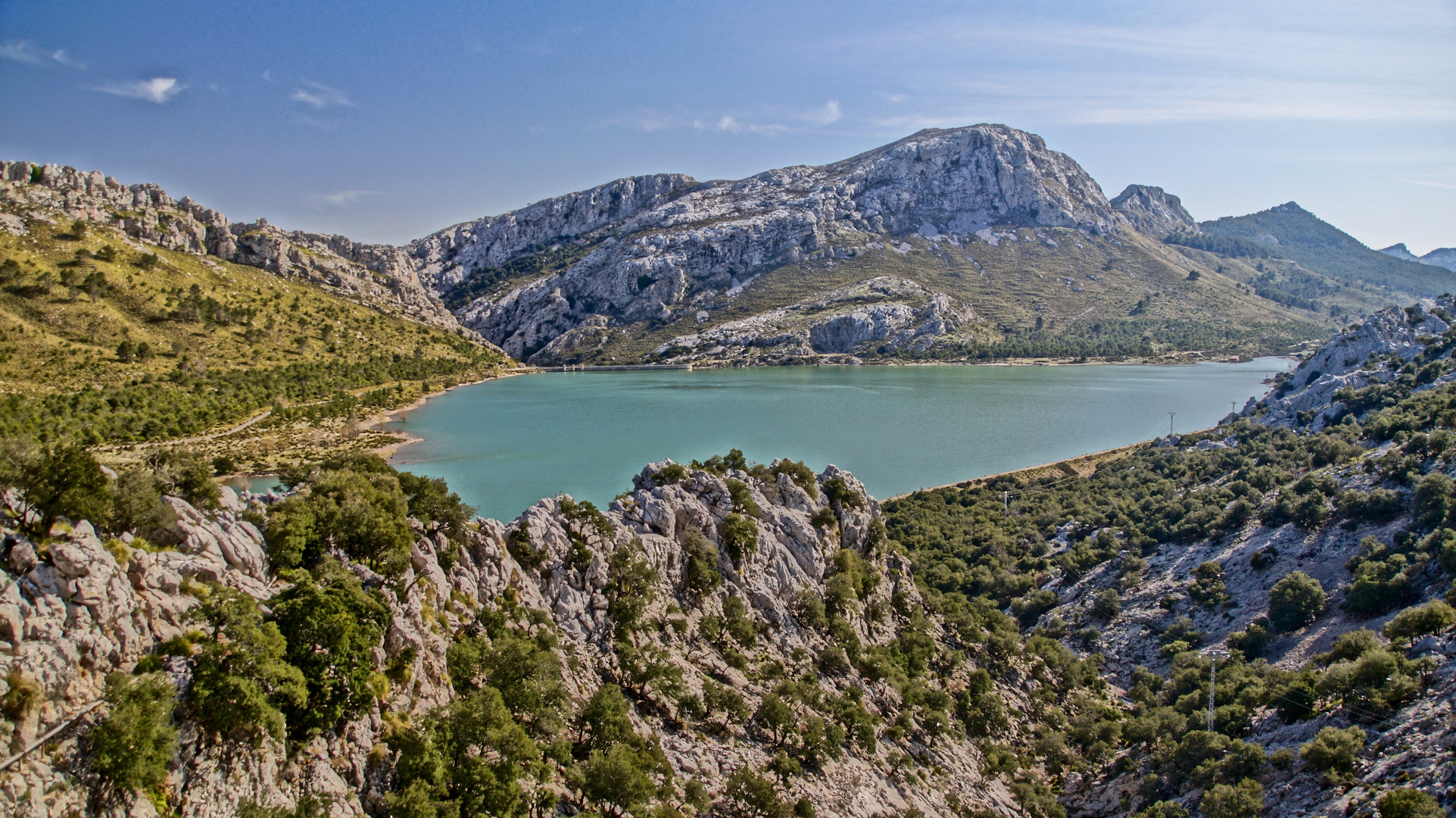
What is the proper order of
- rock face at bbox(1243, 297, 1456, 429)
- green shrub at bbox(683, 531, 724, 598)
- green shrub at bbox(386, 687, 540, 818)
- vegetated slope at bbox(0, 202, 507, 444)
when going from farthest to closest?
rock face at bbox(1243, 297, 1456, 429) < vegetated slope at bbox(0, 202, 507, 444) < green shrub at bbox(683, 531, 724, 598) < green shrub at bbox(386, 687, 540, 818)

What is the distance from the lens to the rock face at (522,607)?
10109 millimetres

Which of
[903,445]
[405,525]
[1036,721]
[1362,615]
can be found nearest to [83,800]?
[405,525]

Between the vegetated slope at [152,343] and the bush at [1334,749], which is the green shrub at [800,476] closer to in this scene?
the bush at [1334,749]

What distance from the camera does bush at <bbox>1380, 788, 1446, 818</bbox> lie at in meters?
16.7

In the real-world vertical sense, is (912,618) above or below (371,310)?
below

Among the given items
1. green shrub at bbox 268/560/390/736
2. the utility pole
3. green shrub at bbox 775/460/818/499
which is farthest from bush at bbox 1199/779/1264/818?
green shrub at bbox 268/560/390/736

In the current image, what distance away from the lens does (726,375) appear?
166000 millimetres

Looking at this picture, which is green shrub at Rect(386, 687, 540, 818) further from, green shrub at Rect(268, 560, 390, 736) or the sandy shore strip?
the sandy shore strip

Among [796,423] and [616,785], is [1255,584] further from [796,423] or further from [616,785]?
[796,423]

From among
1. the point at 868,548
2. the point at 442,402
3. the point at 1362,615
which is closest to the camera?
the point at 1362,615

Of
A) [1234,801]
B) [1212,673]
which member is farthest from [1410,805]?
[1212,673]

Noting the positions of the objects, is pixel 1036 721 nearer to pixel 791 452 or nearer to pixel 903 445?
pixel 791 452

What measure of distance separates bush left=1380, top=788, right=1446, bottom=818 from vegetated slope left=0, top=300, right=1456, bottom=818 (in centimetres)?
15

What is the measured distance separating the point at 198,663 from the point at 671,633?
15.5 metres
